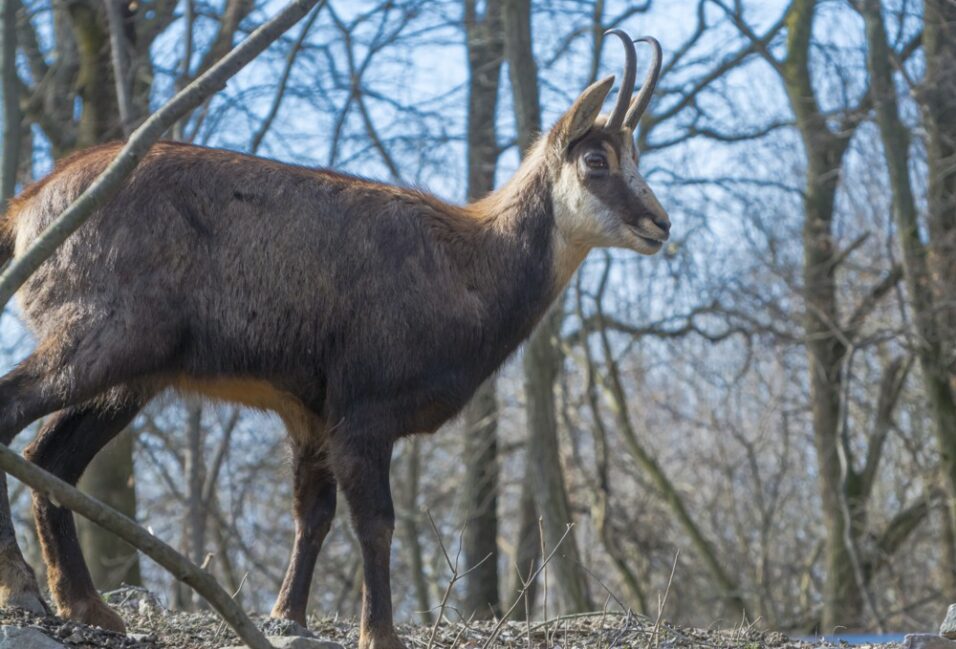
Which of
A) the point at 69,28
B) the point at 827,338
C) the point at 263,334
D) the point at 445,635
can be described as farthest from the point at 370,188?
the point at 827,338

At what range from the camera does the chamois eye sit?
23.2ft

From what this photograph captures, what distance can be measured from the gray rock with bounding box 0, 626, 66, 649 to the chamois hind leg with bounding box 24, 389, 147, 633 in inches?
35.2

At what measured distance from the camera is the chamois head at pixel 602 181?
22.9 ft

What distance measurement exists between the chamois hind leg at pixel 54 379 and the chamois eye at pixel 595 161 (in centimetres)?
254

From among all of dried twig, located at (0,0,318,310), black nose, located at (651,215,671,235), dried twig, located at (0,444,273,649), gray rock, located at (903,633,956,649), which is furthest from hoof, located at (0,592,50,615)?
gray rock, located at (903,633,956,649)

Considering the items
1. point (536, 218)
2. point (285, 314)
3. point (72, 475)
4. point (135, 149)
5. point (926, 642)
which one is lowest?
point (926, 642)

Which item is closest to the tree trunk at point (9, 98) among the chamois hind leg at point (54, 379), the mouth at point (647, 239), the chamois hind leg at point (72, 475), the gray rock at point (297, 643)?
the chamois hind leg at point (72, 475)

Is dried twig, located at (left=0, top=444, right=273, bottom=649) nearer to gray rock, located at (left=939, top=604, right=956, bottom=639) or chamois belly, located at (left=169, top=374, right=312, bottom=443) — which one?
chamois belly, located at (left=169, top=374, right=312, bottom=443)

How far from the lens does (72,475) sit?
652 centimetres

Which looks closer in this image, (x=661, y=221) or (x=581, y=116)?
A: (x=661, y=221)

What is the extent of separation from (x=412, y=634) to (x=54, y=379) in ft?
8.50

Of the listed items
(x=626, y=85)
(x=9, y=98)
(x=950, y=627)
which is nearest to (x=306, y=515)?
(x=626, y=85)

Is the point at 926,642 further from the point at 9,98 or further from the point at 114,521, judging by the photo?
the point at 9,98

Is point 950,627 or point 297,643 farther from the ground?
point 297,643
